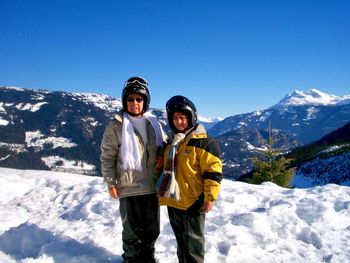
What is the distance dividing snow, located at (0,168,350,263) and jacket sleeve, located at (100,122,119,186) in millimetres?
1434

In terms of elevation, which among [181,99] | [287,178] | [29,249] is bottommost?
[287,178]

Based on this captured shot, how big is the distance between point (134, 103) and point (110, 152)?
2.63ft

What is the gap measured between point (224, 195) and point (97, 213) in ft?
10.6

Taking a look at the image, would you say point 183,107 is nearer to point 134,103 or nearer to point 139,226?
point 134,103

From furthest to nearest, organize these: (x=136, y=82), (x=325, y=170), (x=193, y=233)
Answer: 1. (x=325, y=170)
2. (x=136, y=82)
3. (x=193, y=233)

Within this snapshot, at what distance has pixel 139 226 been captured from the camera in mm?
5094

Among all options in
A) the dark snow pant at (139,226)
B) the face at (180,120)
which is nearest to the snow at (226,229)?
the dark snow pant at (139,226)

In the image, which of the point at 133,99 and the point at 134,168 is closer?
the point at 134,168

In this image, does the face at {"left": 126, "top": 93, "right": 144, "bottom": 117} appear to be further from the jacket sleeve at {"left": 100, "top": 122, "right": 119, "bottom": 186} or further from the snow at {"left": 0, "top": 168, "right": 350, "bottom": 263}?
the snow at {"left": 0, "top": 168, "right": 350, "bottom": 263}

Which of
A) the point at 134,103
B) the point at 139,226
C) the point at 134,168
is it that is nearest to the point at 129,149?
the point at 134,168

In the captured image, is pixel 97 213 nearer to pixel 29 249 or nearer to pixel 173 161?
pixel 29 249

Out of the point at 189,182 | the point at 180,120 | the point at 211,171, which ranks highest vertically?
the point at 180,120

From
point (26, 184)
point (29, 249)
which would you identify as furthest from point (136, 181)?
point (26, 184)

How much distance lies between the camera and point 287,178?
69.1 feet
